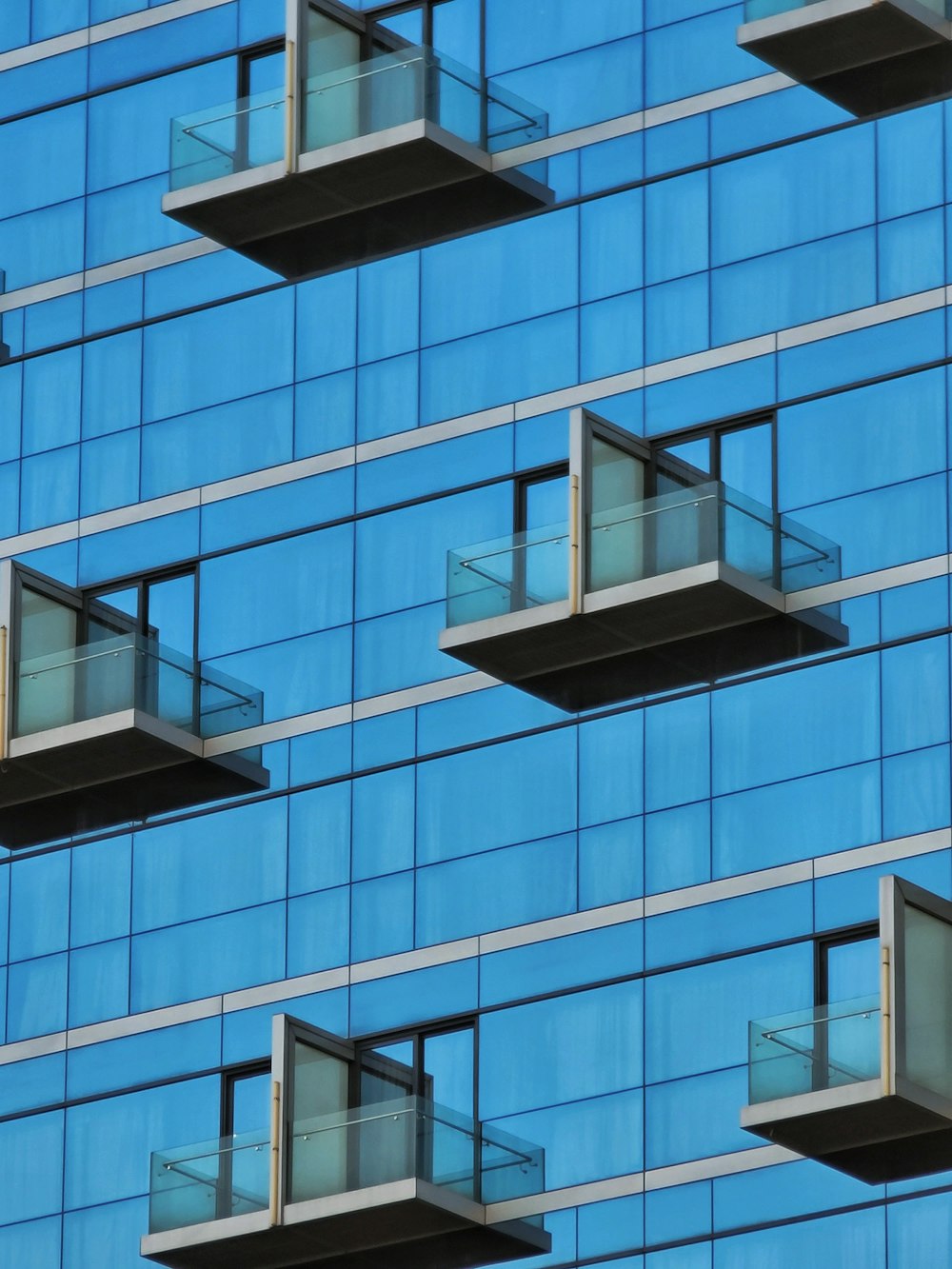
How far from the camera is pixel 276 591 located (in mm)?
65000

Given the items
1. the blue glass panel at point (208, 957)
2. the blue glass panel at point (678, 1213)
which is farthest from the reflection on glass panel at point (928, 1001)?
the blue glass panel at point (208, 957)

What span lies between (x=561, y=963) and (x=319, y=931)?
12.0 feet

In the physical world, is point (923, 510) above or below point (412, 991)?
above

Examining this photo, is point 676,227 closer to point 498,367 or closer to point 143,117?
point 498,367

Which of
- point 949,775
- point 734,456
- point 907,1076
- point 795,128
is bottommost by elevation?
point 907,1076

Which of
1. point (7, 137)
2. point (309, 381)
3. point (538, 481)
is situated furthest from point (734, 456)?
point (7, 137)

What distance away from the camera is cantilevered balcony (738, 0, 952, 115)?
6075 centimetres

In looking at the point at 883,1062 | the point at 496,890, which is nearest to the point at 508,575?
the point at 496,890

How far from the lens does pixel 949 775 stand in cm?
5819

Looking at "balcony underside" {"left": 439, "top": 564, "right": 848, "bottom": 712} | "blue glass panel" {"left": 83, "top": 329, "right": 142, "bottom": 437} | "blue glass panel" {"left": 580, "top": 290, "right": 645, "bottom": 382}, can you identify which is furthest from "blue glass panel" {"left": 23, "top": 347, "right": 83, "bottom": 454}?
"balcony underside" {"left": 439, "top": 564, "right": 848, "bottom": 712}

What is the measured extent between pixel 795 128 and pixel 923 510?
548 centimetres

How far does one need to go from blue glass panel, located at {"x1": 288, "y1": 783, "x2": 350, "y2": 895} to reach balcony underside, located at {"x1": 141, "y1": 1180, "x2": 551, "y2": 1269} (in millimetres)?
4839

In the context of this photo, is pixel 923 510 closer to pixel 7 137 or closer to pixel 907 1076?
pixel 907 1076

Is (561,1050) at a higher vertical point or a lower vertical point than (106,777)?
lower
